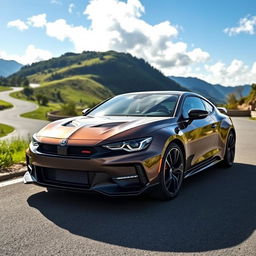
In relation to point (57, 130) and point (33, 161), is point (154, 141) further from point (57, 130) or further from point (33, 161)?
point (33, 161)

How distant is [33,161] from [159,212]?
1.70 meters

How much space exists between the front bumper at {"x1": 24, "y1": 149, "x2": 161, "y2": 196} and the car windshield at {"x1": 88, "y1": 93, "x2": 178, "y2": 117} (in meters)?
1.24

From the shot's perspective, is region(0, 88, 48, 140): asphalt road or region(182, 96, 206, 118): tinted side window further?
region(0, 88, 48, 140): asphalt road

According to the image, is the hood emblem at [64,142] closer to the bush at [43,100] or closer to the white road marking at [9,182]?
the white road marking at [9,182]

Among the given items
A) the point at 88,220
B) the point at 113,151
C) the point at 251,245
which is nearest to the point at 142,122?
the point at 113,151

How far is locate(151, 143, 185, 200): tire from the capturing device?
4430mm

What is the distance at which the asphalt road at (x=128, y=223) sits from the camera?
319 cm

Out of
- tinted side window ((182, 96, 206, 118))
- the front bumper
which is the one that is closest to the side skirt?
tinted side window ((182, 96, 206, 118))

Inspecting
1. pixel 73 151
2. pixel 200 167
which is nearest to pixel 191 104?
pixel 200 167

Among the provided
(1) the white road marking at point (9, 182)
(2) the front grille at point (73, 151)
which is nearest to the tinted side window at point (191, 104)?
(2) the front grille at point (73, 151)

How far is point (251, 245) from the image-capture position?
130 inches

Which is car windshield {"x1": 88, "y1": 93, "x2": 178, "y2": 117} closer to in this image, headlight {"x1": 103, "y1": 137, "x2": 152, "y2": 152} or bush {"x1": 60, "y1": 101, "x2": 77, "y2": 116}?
headlight {"x1": 103, "y1": 137, "x2": 152, "y2": 152}

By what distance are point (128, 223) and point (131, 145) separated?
90 cm

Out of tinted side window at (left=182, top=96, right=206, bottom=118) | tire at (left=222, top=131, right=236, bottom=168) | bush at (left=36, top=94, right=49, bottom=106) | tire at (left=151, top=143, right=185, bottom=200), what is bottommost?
bush at (left=36, top=94, right=49, bottom=106)
